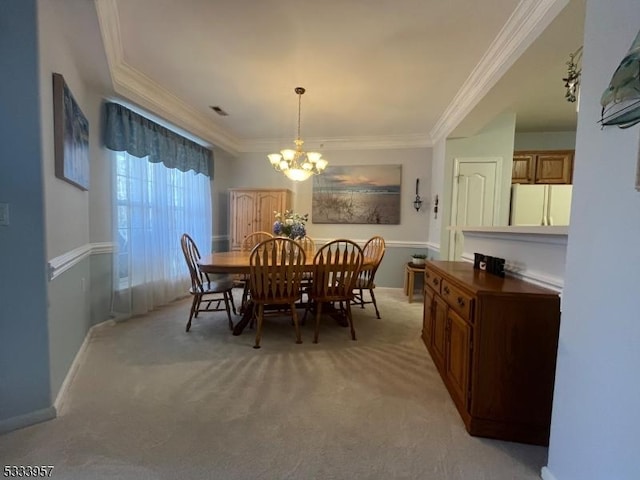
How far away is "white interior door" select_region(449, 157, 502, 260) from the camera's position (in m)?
4.07

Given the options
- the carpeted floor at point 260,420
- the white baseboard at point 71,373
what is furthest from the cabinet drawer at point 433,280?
the white baseboard at point 71,373

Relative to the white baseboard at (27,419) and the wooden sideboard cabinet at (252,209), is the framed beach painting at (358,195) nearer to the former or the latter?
the wooden sideboard cabinet at (252,209)

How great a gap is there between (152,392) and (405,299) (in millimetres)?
3389

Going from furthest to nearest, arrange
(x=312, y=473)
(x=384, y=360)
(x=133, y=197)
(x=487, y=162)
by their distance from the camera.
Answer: (x=487, y=162)
(x=133, y=197)
(x=384, y=360)
(x=312, y=473)

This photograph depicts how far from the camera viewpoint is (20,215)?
5.15 feet

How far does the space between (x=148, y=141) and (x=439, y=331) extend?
3611 millimetres

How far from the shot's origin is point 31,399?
5.33 feet

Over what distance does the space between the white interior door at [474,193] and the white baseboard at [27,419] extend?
4.18m

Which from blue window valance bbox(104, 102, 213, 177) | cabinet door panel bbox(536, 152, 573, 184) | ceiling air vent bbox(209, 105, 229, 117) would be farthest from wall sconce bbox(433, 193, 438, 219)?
blue window valance bbox(104, 102, 213, 177)

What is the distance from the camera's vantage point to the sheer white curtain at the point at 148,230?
10.9 feet

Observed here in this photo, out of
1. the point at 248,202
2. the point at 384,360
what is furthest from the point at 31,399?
the point at 248,202

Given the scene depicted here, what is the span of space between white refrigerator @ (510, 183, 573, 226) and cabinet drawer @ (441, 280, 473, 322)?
280 centimetres

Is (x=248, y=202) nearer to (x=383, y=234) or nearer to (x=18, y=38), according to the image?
(x=383, y=234)

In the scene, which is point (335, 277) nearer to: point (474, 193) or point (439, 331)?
point (439, 331)
